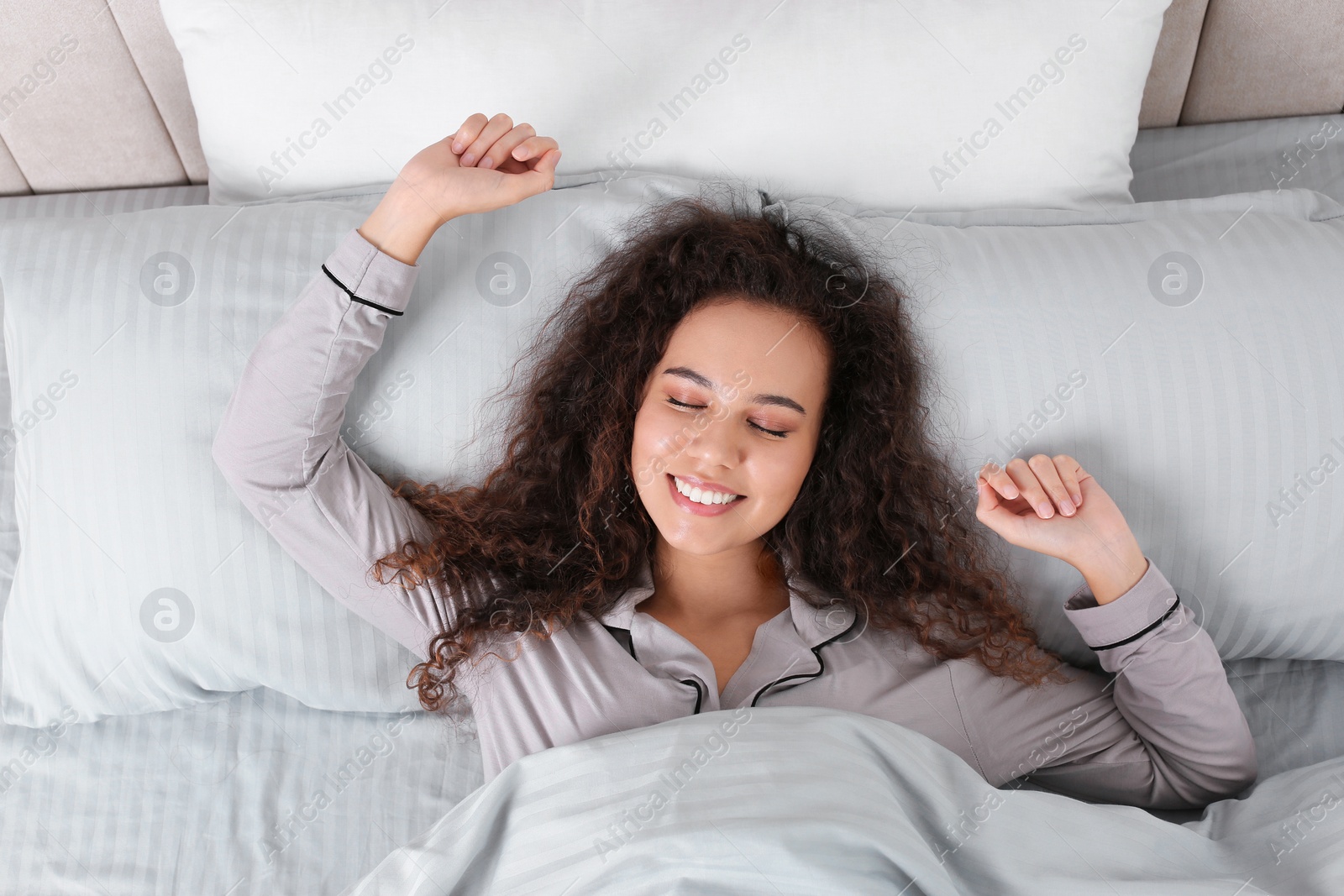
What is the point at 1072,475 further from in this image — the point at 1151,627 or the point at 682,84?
the point at 682,84

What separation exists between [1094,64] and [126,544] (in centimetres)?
152

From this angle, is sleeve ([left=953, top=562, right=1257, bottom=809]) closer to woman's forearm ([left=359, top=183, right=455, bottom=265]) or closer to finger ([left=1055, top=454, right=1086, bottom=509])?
finger ([left=1055, top=454, right=1086, bottom=509])

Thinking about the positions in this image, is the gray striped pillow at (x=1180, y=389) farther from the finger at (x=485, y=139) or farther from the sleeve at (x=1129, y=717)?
the finger at (x=485, y=139)

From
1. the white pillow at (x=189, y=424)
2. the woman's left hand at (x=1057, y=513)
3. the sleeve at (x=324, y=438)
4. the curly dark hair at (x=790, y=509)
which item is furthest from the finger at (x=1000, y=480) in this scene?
the sleeve at (x=324, y=438)

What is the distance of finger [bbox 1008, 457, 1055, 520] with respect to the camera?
1154 mm

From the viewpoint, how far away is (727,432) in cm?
111

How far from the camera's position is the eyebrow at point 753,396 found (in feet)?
3.71

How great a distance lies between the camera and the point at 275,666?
4.09 ft

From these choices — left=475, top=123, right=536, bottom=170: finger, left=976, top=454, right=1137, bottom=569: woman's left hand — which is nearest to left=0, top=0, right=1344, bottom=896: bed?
left=976, top=454, right=1137, bottom=569: woman's left hand

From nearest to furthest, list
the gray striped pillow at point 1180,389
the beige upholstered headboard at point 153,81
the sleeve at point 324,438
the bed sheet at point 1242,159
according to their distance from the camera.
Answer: the sleeve at point 324,438 < the gray striped pillow at point 1180,389 < the beige upholstered headboard at point 153,81 < the bed sheet at point 1242,159

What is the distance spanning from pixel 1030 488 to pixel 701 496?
0.43 m

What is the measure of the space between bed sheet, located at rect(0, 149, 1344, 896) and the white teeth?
19.5 inches

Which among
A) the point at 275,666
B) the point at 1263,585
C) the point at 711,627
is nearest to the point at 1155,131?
the point at 1263,585

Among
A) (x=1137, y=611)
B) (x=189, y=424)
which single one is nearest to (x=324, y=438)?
(x=189, y=424)
